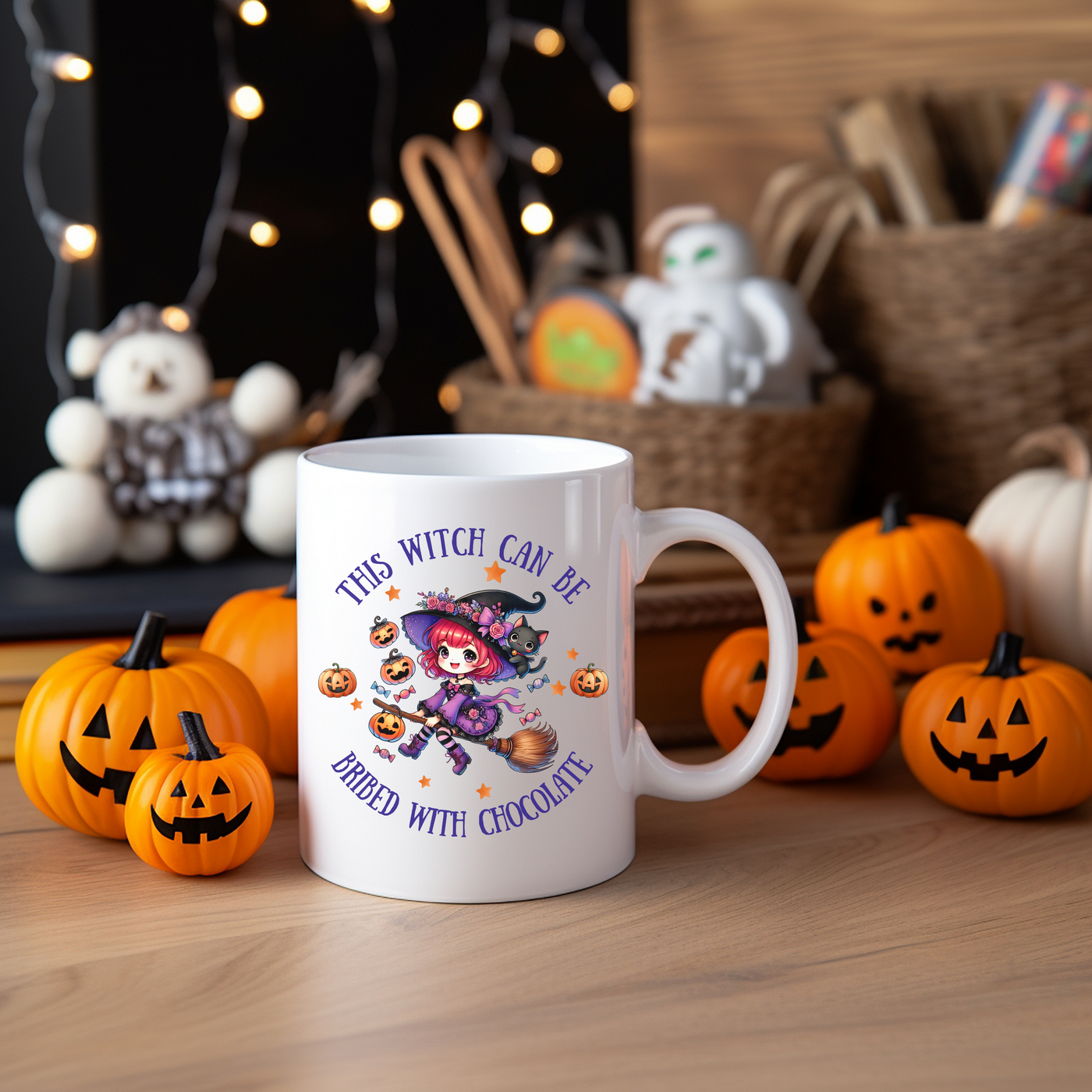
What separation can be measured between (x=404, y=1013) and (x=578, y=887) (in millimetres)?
119

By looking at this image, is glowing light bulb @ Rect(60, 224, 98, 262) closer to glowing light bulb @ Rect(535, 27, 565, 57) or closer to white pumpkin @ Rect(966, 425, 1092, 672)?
glowing light bulb @ Rect(535, 27, 565, 57)

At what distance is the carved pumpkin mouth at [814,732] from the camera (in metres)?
0.67

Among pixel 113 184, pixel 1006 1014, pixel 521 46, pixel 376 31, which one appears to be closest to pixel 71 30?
pixel 113 184

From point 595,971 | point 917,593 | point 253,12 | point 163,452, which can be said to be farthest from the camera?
point 253,12

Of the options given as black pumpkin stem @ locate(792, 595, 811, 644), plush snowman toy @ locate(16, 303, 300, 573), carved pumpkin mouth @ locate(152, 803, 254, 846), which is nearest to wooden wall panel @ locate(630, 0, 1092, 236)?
plush snowman toy @ locate(16, 303, 300, 573)

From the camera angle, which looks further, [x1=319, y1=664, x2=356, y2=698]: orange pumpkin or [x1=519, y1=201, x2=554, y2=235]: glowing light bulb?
[x1=519, y1=201, x2=554, y2=235]: glowing light bulb

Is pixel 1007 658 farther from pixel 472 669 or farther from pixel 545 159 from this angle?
pixel 545 159

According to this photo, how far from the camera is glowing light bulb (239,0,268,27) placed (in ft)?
3.22

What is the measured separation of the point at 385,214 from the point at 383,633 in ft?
2.08

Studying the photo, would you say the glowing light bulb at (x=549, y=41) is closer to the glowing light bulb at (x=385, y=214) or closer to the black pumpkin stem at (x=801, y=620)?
the glowing light bulb at (x=385, y=214)

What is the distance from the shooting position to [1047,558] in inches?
31.7

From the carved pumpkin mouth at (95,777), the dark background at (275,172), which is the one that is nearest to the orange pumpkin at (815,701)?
the carved pumpkin mouth at (95,777)

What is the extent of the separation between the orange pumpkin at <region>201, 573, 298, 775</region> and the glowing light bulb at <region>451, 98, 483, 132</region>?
56 centimetres

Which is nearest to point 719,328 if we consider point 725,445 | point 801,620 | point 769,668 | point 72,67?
point 725,445
